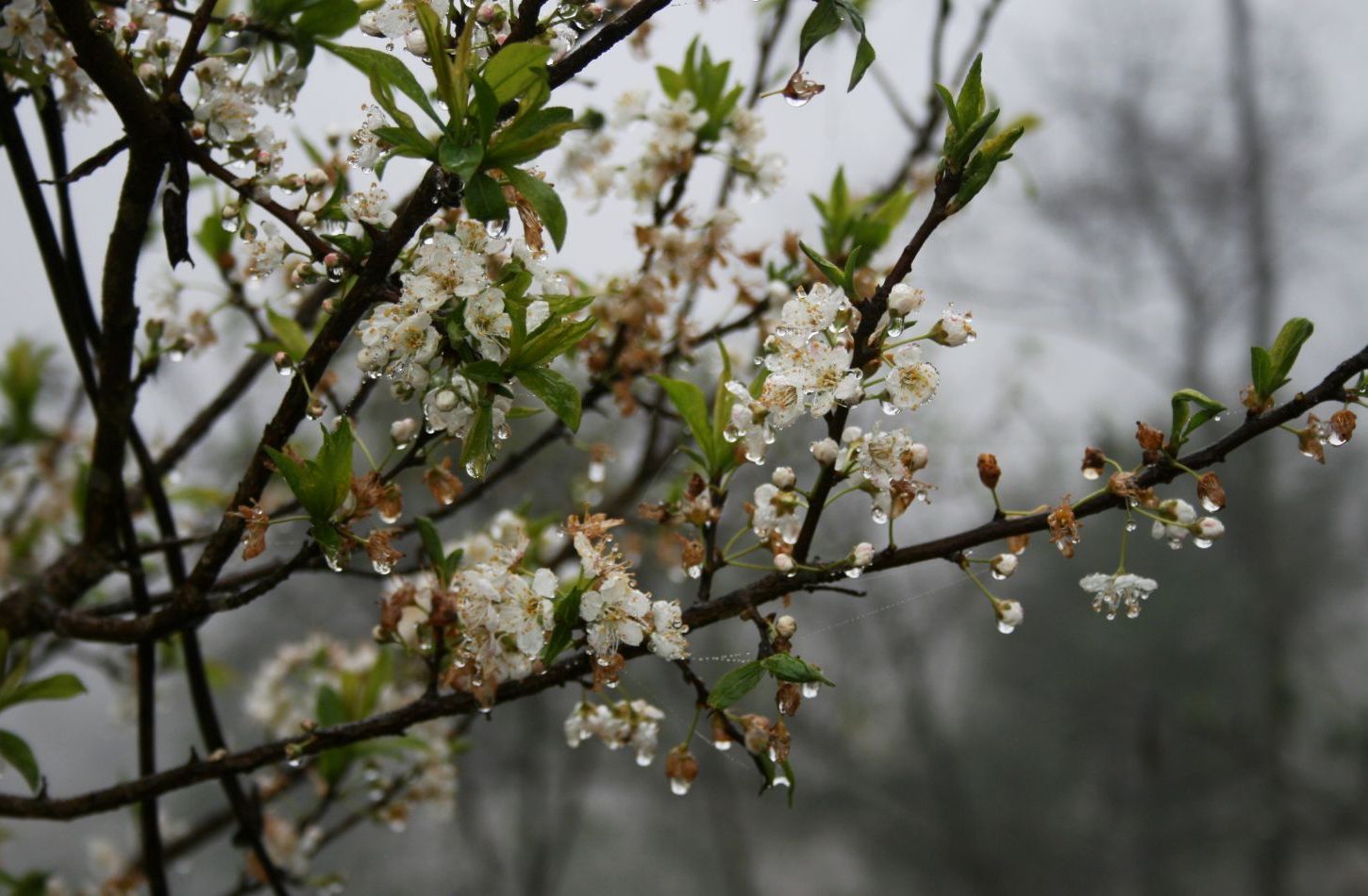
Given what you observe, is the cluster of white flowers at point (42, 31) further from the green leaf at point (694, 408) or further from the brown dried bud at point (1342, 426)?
the brown dried bud at point (1342, 426)

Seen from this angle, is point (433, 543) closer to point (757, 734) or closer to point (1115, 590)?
point (757, 734)

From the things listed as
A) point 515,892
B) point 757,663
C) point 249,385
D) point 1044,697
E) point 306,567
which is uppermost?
point 1044,697

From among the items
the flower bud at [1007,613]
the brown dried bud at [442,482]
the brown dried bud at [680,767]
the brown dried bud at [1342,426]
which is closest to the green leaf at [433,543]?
the brown dried bud at [442,482]

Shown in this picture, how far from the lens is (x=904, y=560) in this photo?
1.24 feet

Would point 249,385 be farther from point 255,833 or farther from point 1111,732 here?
point 1111,732

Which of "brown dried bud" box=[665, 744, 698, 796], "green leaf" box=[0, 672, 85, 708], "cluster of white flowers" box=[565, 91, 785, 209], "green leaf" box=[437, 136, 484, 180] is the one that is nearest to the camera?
"green leaf" box=[437, 136, 484, 180]

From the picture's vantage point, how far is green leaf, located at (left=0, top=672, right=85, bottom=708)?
0.55 metres

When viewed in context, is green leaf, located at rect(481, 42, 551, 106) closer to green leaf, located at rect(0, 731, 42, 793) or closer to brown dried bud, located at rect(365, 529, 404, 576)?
brown dried bud, located at rect(365, 529, 404, 576)

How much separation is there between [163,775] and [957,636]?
241 cm

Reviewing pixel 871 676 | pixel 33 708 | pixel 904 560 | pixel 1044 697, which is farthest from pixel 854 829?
pixel 904 560

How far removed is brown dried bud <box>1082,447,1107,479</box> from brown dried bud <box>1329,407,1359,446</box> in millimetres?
73

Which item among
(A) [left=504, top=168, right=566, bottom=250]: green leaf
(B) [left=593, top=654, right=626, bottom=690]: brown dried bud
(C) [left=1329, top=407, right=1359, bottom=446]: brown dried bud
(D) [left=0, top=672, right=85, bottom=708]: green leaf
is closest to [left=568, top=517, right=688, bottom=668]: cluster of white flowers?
(B) [left=593, top=654, right=626, bottom=690]: brown dried bud

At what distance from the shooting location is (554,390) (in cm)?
35

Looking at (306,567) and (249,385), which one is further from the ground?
(249,385)
